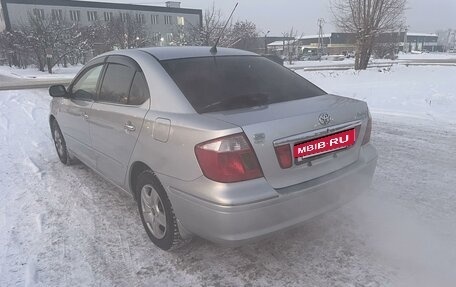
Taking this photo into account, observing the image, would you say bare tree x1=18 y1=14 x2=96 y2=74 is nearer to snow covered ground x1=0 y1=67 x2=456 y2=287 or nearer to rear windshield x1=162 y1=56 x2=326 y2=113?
snow covered ground x1=0 y1=67 x2=456 y2=287

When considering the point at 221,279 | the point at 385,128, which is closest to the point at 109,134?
the point at 221,279

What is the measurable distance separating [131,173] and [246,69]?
52.5 inches

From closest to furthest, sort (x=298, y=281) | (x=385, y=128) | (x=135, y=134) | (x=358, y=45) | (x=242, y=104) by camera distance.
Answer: (x=298, y=281), (x=242, y=104), (x=135, y=134), (x=385, y=128), (x=358, y=45)

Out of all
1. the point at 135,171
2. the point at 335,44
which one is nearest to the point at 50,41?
the point at 135,171

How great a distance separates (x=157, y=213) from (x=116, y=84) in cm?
133

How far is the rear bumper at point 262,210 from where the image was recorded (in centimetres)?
242

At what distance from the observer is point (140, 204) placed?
3277mm

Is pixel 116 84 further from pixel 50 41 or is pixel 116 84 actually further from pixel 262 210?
pixel 50 41

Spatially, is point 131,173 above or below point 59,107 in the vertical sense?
below

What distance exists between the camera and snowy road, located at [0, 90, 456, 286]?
8.93 ft

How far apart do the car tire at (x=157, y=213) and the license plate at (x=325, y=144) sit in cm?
103

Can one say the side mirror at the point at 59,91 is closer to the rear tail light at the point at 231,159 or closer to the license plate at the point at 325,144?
the rear tail light at the point at 231,159

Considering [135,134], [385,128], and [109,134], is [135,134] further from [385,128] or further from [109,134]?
[385,128]

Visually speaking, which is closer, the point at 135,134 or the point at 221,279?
the point at 221,279
